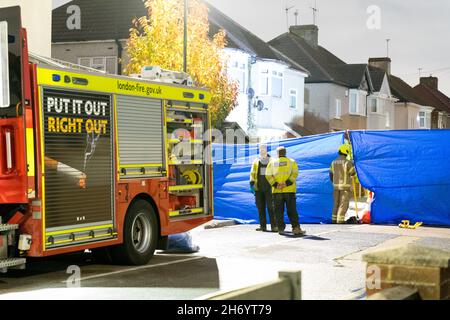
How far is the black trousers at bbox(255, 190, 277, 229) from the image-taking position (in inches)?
715

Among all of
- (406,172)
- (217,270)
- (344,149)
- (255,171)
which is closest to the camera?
(217,270)

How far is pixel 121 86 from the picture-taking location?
39.7 ft

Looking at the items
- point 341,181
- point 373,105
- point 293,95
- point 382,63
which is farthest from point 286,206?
point 382,63

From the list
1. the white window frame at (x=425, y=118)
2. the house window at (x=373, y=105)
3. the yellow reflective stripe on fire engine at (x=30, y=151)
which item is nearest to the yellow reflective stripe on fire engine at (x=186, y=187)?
the yellow reflective stripe on fire engine at (x=30, y=151)

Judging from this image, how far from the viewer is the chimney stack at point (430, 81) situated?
89.9 metres

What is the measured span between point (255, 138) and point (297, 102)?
8499 mm

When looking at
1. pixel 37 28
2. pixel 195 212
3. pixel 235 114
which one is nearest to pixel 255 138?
pixel 235 114

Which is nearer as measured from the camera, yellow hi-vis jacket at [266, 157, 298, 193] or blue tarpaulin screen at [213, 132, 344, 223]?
yellow hi-vis jacket at [266, 157, 298, 193]

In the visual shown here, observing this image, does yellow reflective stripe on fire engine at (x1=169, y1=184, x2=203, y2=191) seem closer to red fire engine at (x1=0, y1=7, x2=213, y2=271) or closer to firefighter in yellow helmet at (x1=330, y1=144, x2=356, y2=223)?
red fire engine at (x1=0, y1=7, x2=213, y2=271)

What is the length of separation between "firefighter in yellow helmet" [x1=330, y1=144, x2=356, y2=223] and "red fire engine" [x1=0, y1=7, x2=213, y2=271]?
584 centimetres

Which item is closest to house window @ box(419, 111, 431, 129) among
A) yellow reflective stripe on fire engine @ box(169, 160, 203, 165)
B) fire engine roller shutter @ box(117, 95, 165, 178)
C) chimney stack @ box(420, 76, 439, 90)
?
chimney stack @ box(420, 76, 439, 90)

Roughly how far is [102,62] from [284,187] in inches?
995

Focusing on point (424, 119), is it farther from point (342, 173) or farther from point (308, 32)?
point (342, 173)

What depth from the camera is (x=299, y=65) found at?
5441 cm
